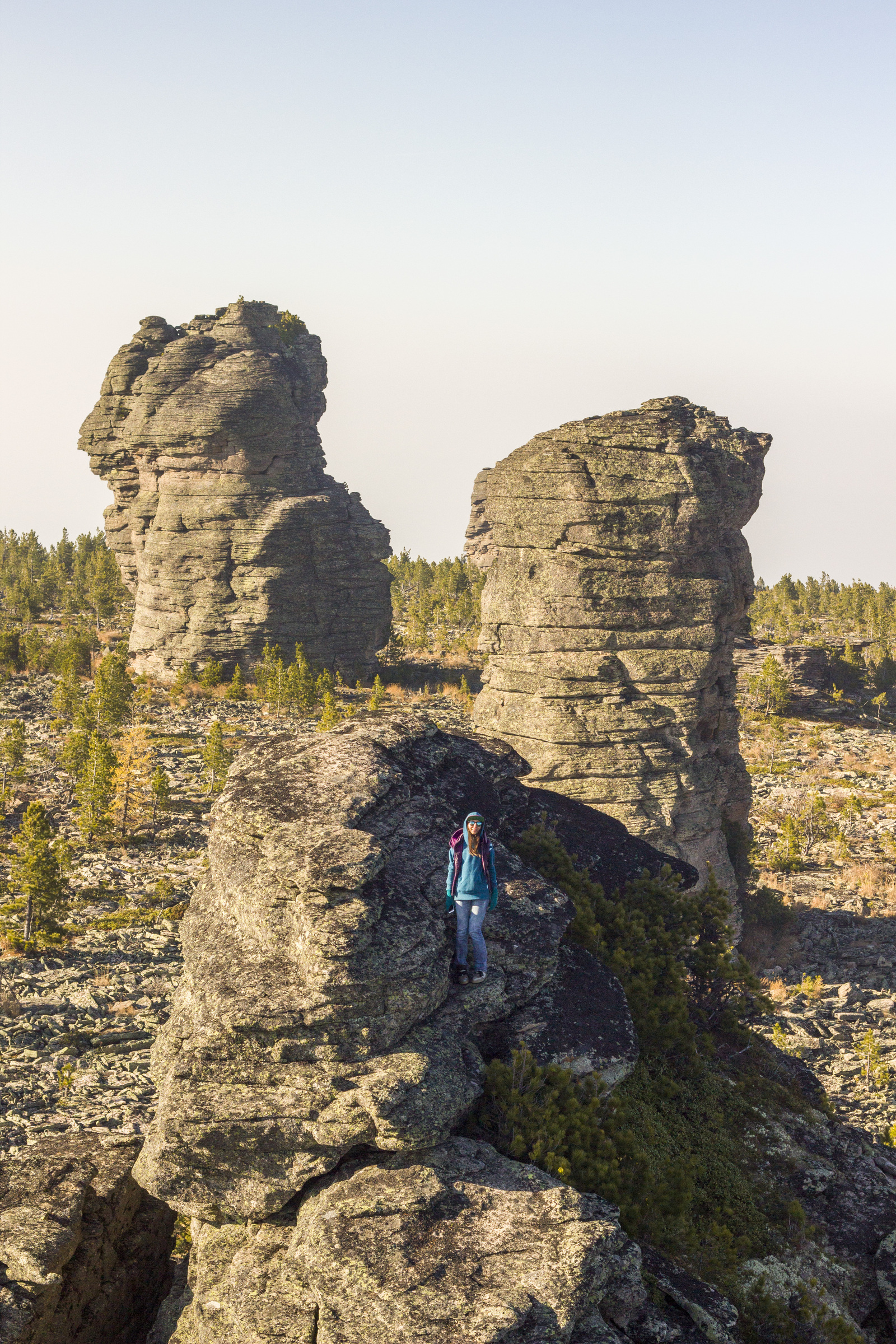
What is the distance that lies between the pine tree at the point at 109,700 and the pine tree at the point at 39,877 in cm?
2191

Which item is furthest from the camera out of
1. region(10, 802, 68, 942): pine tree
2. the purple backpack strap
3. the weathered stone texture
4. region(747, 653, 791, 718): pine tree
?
region(747, 653, 791, 718): pine tree

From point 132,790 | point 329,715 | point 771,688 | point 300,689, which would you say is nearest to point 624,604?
point 132,790

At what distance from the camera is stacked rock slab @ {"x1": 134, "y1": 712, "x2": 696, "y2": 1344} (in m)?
10.8

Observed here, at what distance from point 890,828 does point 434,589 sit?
81.7 metres

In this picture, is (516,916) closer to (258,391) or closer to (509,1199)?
(509,1199)

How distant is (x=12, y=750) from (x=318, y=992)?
45653 millimetres

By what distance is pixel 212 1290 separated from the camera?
12.3 m

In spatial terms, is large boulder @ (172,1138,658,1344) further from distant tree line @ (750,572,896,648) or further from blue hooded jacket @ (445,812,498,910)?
distant tree line @ (750,572,896,648)

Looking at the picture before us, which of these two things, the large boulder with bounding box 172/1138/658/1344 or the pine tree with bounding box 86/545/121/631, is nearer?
the large boulder with bounding box 172/1138/658/1344

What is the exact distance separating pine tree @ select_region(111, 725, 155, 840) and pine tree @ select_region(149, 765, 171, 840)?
395mm

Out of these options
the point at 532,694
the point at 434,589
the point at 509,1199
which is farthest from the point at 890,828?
the point at 434,589

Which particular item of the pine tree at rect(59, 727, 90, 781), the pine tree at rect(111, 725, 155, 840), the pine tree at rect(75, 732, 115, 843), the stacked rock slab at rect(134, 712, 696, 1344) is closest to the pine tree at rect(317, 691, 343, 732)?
the pine tree at rect(111, 725, 155, 840)

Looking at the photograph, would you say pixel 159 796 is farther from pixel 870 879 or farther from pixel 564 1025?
pixel 870 879

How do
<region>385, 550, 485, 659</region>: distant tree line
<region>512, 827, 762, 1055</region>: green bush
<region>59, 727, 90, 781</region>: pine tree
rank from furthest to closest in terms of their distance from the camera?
<region>385, 550, 485, 659</region>: distant tree line, <region>59, 727, 90, 781</region>: pine tree, <region>512, 827, 762, 1055</region>: green bush
